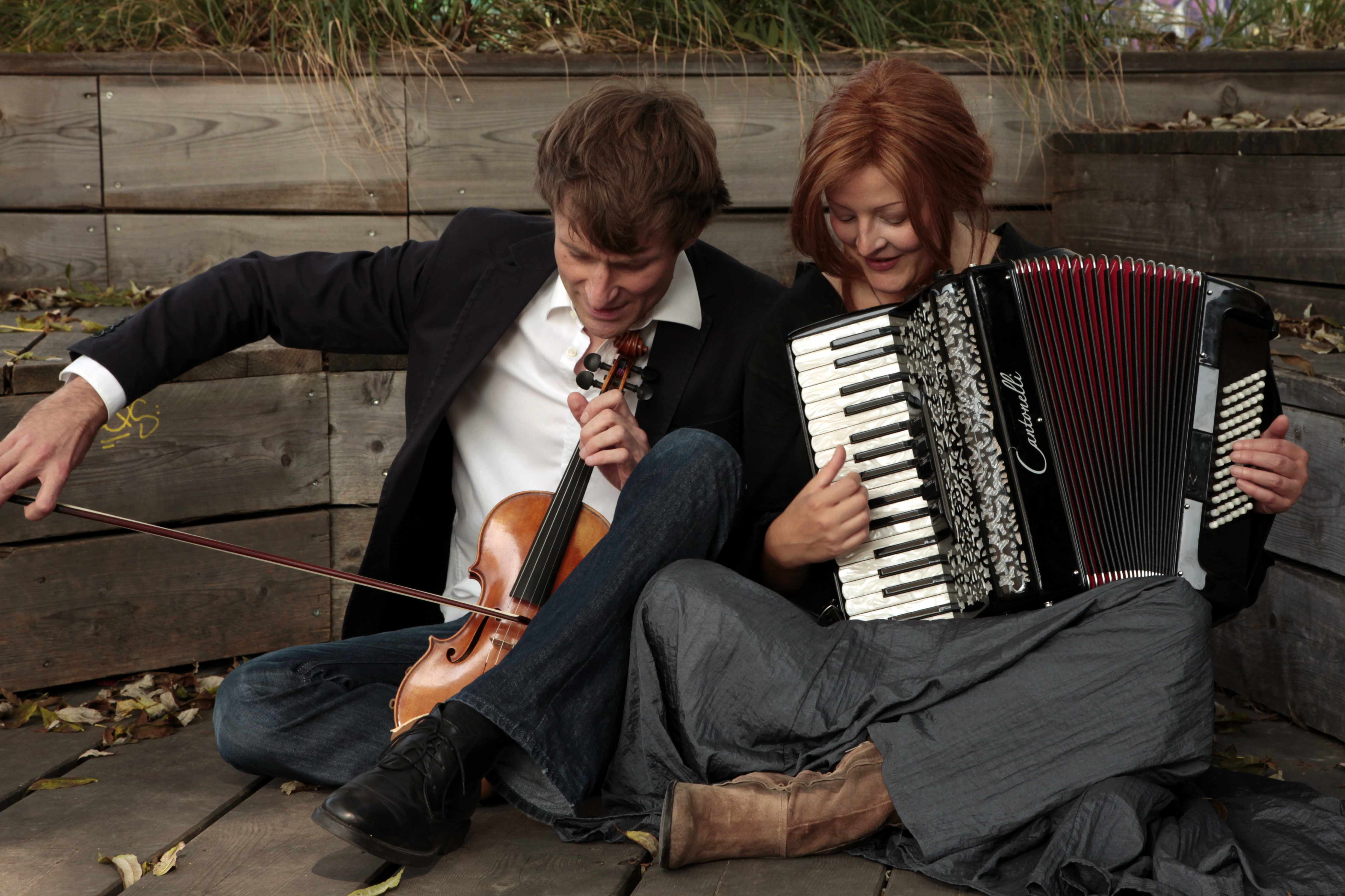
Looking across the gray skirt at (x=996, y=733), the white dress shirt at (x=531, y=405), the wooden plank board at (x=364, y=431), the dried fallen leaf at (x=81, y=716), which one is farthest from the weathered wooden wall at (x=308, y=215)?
the gray skirt at (x=996, y=733)

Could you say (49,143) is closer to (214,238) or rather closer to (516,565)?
(214,238)

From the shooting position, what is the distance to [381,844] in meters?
1.67

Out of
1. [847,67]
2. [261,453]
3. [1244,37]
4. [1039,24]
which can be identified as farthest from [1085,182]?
[261,453]

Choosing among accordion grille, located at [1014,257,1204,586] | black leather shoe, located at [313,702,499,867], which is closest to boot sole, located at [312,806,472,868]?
black leather shoe, located at [313,702,499,867]

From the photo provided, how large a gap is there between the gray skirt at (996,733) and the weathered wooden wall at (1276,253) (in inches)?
21.5

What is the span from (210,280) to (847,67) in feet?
5.52

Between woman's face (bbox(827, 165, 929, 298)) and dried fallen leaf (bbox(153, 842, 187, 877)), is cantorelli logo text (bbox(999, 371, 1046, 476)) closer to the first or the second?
woman's face (bbox(827, 165, 929, 298))

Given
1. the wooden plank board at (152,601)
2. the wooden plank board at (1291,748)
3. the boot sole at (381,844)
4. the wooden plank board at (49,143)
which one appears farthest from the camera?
the wooden plank board at (49,143)

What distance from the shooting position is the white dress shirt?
2.19 m

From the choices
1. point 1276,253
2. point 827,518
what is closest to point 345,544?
point 827,518

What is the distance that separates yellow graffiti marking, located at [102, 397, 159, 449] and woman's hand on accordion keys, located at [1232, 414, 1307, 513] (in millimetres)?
1976

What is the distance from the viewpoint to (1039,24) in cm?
319

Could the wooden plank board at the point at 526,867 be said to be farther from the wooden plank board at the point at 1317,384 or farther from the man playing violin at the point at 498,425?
the wooden plank board at the point at 1317,384

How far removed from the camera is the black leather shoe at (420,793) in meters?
1.66
